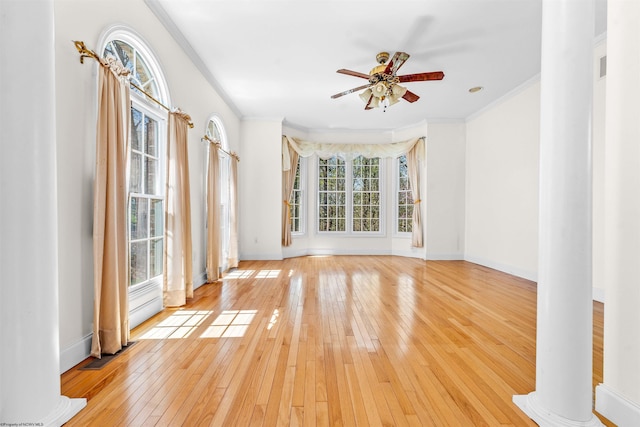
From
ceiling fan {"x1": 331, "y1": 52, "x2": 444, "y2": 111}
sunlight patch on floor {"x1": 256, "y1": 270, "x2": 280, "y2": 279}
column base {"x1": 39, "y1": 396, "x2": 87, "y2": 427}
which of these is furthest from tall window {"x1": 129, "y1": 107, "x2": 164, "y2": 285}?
ceiling fan {"x1": 331, "y1": 52, "x2": 444, "y2": 111}

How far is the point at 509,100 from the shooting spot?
5.14 meters

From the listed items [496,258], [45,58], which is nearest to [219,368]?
[45,58]

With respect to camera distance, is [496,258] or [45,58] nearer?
[45,58]

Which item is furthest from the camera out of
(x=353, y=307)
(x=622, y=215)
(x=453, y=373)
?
(x=353, y=307)

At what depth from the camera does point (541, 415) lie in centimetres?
148

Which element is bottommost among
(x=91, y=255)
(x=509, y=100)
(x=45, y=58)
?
(x=91, y=255)

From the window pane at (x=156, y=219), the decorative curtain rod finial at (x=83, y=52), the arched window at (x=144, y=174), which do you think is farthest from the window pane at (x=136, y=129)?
the decorative curtain rod finial at (x=83, y=52)

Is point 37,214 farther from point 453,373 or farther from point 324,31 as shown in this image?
point 324,31

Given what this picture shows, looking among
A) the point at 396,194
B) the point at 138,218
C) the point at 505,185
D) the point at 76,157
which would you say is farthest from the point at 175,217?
the point at 396,194

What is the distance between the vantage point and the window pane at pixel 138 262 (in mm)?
2871

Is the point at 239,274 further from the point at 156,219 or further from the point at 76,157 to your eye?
the point at 76,157

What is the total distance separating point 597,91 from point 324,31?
329 centimetres

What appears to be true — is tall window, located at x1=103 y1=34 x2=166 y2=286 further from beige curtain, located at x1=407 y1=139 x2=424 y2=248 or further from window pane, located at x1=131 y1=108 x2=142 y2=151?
beige curtain, located at x1=407 y1=139 x2=424 y2=248

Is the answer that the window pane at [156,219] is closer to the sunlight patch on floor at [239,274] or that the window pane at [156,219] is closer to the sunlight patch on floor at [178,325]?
the sunlight patch on floor at [178,325]
